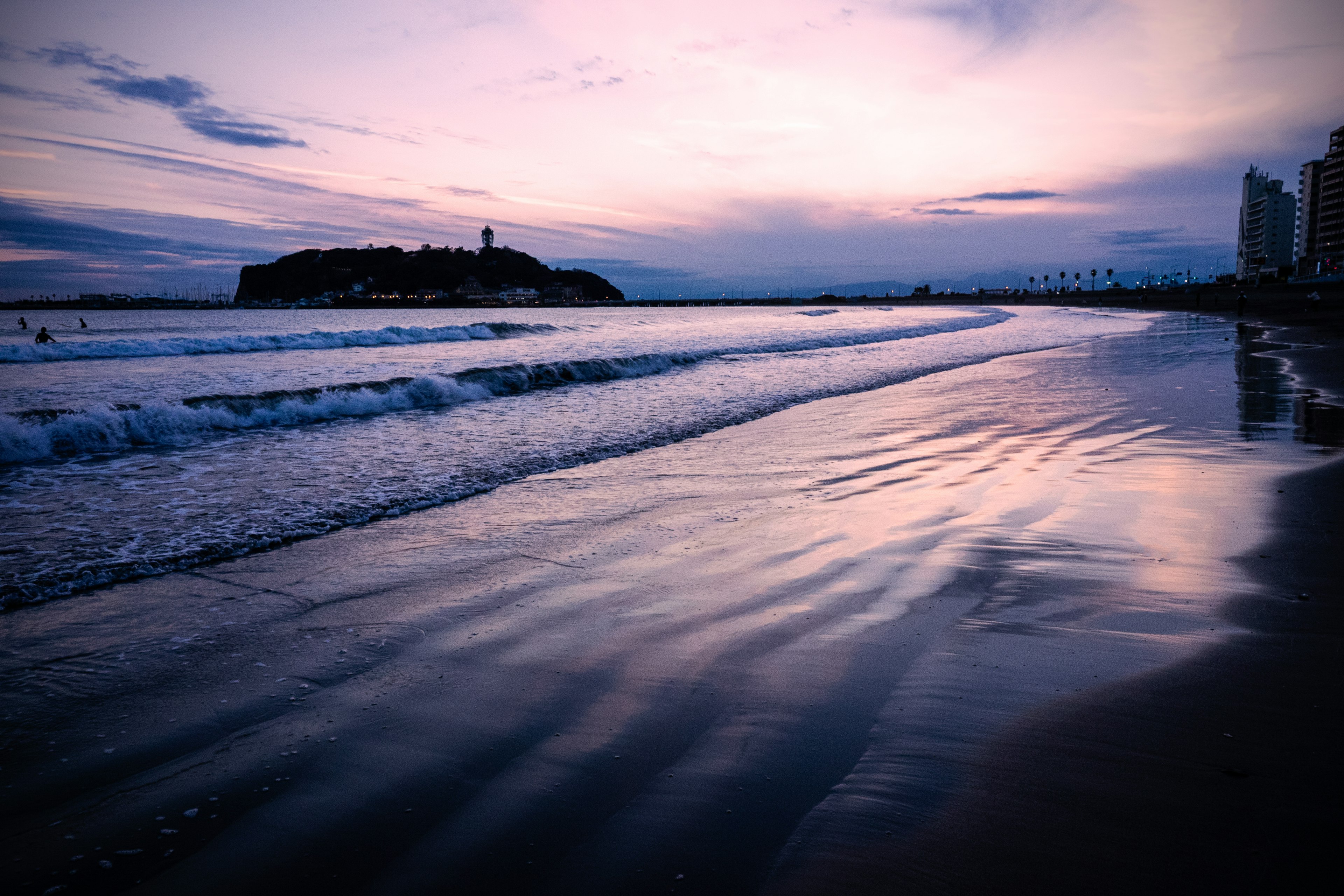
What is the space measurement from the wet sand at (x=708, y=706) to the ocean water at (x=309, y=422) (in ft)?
3.44

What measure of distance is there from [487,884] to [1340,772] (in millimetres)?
2579

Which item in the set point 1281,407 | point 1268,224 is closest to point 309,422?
point 1281,407

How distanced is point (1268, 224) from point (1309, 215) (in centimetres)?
2127

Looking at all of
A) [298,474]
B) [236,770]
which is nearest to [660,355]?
[298,474]

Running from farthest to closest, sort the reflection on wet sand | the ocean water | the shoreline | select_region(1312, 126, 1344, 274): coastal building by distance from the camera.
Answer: select_region(1312, 126, 1344, 274): coastal building, the reflection on wet sand, the ocean water, the shoreline

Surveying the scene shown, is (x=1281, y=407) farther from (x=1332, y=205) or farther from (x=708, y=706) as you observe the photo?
(x=1332, y=205)

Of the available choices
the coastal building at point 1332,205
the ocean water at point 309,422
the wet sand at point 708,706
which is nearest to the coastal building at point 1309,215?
the coastal building at point 1332,205

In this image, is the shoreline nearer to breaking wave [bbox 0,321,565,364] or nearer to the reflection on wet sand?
Answer: the reflection on wet sand

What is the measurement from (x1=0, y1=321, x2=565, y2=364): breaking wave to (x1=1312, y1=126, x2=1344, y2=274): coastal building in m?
143

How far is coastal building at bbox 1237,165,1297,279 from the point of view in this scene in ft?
504

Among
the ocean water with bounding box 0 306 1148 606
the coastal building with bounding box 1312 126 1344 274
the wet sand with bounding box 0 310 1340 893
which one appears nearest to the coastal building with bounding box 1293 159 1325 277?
the coastal building with bounding box 1312 126 1344 274

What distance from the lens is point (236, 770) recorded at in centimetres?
234

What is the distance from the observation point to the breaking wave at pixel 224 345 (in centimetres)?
2769

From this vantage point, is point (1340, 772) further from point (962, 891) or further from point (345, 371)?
point (345, 371)
